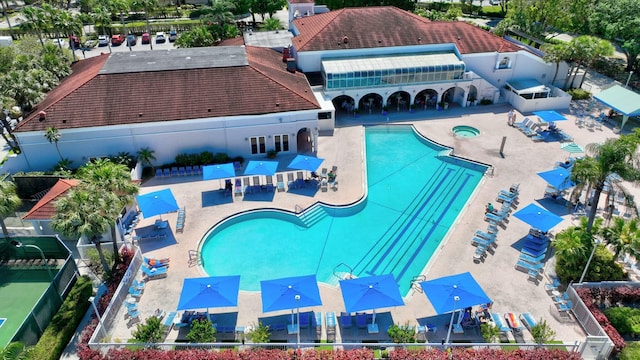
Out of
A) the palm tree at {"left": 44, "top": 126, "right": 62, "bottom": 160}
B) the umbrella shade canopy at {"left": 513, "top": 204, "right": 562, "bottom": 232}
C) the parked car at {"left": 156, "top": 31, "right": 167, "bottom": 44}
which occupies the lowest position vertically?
the umbrella shade canopy at {"left": 513, "top": 204, "right": 562, "bottom": 232}

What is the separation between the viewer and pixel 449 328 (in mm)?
21953

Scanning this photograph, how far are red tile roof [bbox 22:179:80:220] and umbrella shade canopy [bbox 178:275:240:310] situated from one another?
38.9ft

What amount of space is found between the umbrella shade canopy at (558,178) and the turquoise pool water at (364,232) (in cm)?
534

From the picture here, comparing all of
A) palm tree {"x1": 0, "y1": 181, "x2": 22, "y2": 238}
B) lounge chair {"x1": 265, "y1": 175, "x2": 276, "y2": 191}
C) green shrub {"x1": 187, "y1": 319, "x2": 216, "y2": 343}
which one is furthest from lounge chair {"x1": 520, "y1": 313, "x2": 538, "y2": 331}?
palm tree {"x1": 0, "y1": 181, "x2": 22, "y2": 238}

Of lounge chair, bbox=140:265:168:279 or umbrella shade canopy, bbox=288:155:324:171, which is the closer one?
lounge chair, bbox=140:265:168:279

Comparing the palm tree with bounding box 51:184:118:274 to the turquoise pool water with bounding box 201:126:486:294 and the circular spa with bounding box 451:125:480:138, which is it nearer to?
the turquoise pool water with bounding box 201:126:486:294

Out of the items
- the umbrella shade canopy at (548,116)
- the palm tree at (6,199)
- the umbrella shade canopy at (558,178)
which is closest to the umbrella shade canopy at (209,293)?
the palm tree at (6,199)

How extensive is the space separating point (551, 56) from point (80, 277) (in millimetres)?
49379

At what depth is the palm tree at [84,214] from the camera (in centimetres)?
2252

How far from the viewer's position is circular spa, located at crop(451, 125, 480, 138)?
4269 centimetres

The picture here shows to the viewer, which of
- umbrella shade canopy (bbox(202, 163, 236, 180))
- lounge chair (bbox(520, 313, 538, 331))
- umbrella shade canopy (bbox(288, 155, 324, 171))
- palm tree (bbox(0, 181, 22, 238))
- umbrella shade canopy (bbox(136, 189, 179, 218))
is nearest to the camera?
lounge chair (bbox(520, 313, 538, 331))

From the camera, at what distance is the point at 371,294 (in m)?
22.4

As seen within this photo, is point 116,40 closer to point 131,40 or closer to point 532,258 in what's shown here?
point 131,40

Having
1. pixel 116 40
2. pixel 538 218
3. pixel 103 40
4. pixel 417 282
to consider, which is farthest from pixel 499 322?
pixel 103 40
